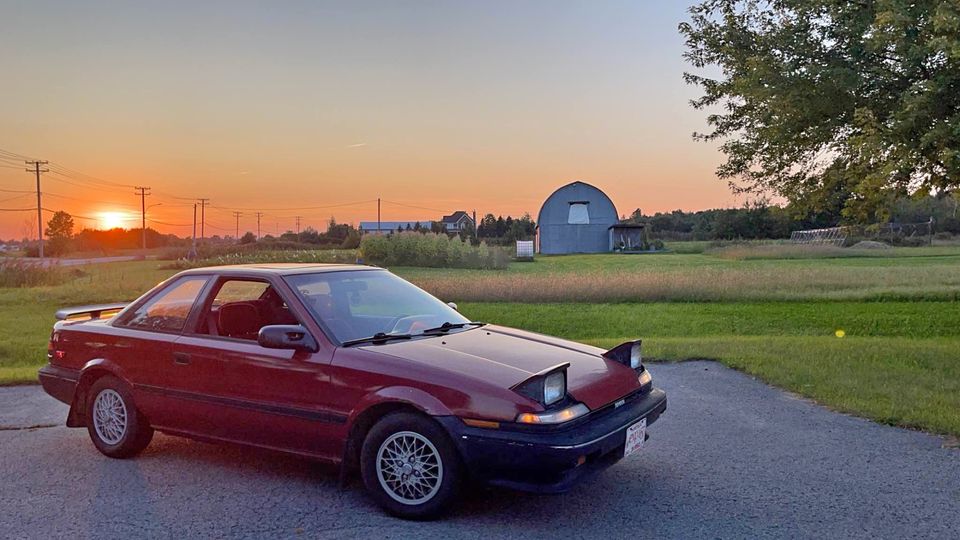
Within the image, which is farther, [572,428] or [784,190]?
[784,190]

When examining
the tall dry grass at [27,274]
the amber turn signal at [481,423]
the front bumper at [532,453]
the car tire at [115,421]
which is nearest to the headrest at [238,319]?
the car tire at [115,421]

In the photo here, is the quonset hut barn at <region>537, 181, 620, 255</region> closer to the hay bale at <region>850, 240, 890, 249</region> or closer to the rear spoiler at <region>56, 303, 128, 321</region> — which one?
the hay bale at <region>850, 240, 890, 249</region>

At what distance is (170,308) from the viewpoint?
5.70 meters

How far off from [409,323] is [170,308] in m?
1.96

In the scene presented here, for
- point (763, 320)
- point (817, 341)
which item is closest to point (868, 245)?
point (763, 320)

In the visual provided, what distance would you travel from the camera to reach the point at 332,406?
15.2 ft

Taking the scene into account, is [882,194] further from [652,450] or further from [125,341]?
[125,341]

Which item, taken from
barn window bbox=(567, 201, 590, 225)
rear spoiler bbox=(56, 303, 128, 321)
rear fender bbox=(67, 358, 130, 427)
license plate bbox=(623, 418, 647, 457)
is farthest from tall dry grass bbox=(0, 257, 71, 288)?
barn window bbox=(567, 201, 590, 225)

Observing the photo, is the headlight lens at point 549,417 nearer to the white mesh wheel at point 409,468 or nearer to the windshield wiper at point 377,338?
the white mesh wheel at point 409,468

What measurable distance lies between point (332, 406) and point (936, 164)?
972cm

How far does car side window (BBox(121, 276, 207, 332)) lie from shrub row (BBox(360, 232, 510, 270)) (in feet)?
118

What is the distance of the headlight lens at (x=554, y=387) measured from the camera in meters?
4.16

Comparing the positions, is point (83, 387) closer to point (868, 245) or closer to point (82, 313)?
point (82, 313)

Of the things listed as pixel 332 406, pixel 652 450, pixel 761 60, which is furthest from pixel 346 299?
pixel 761 60
